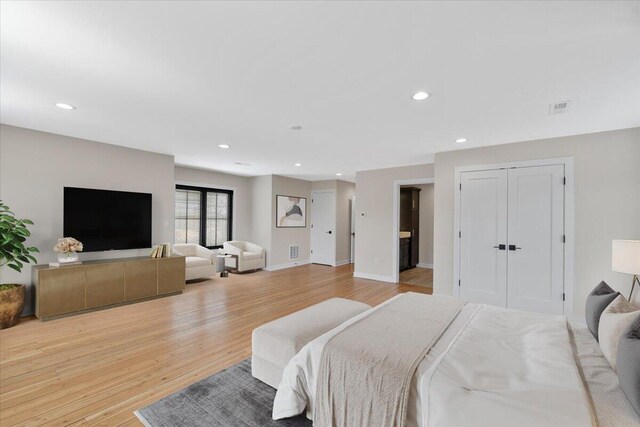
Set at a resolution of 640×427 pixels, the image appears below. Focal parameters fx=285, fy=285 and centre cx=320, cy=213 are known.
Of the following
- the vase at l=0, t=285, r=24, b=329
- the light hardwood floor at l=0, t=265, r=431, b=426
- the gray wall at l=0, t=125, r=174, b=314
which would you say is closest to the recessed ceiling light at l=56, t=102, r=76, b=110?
the gray wall at l=0, t=125, r=174, b=314

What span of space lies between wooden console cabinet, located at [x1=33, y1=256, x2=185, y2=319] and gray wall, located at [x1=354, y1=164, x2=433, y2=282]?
3.68 metres

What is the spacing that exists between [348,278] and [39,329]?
4.92 meters

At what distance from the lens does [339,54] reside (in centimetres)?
190

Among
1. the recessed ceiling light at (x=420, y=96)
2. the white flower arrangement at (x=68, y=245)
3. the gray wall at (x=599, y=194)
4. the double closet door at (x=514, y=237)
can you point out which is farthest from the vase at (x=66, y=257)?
the gray wall at (x=599, y=194)

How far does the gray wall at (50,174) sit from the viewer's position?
356cm

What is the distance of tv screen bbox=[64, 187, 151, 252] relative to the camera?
13.0ft

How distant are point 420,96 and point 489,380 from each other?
217 cm

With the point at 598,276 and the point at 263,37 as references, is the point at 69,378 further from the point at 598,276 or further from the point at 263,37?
the point at 598,276

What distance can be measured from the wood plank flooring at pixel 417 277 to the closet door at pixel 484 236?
1462mm

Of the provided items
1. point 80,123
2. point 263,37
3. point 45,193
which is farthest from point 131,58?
point 45,193

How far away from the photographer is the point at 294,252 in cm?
789

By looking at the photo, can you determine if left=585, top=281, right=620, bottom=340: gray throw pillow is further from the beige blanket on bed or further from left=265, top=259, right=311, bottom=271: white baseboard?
left=265, top=259, right=311, bottom=271: white baseboard

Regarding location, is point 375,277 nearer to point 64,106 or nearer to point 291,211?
point 291,211

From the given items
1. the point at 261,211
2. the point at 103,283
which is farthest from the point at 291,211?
the point at 103,283
